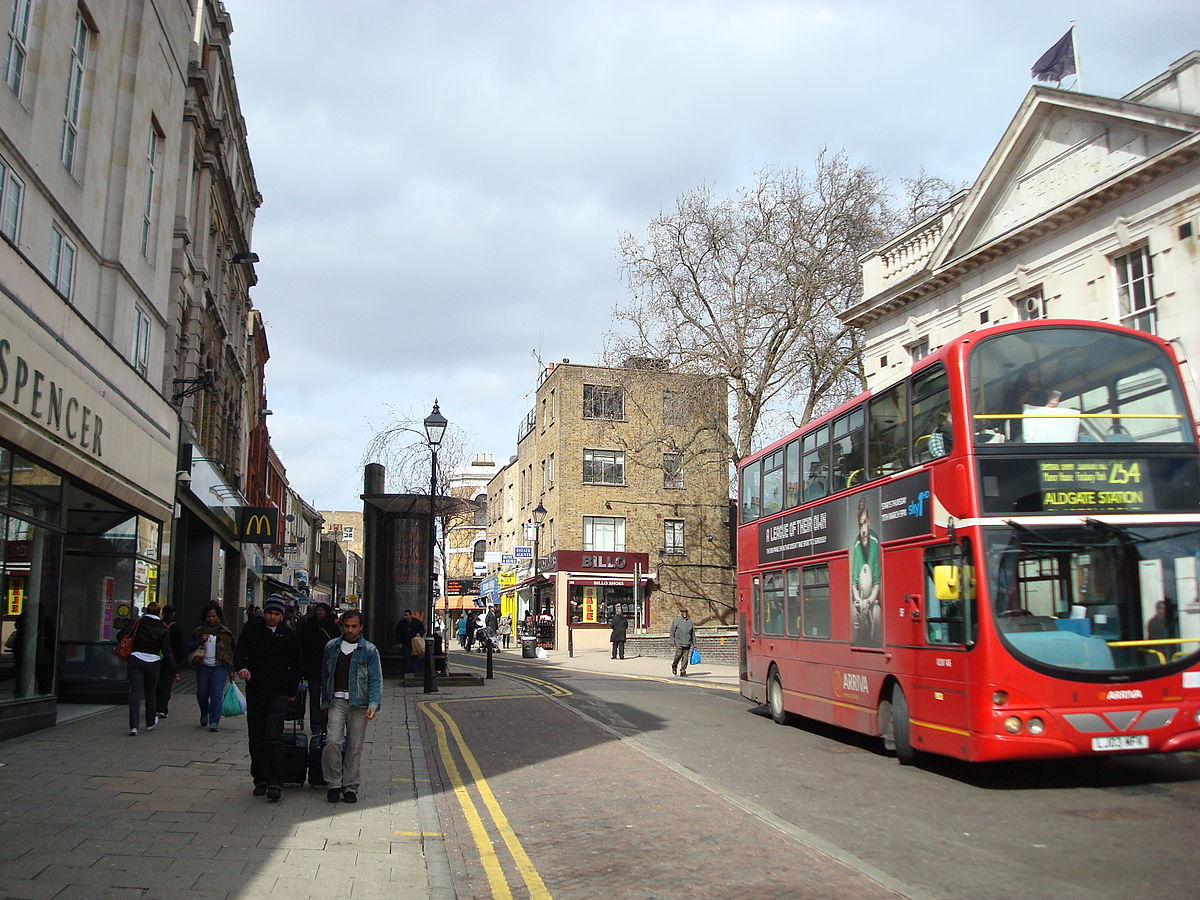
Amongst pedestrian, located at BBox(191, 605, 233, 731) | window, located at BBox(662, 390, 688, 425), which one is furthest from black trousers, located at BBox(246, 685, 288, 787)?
window, located at BBox(662, 390, 688, 425)

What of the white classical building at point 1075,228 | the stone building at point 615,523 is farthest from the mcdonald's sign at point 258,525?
the stone building at point 615,523

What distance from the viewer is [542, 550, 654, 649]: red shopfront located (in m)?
48.4

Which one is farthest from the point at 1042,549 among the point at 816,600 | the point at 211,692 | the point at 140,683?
the point at 140,683

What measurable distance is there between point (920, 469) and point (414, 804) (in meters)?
6.07

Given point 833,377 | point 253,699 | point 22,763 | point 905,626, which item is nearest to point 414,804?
point 253,699

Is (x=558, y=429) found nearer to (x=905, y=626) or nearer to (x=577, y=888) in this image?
(x=905, y=626)

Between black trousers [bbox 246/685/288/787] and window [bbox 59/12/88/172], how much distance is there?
37.5ft

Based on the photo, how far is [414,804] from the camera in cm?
891

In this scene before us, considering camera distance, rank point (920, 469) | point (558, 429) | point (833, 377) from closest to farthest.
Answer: point (920, 469)
point (833, 377)
point (558, 429)

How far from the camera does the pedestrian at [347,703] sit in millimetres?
8641

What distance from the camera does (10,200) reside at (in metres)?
14.0

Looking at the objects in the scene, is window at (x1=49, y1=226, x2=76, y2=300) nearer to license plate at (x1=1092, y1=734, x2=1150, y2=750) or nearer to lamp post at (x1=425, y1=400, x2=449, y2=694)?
lamp post at (x1=425, y1=400, x2=449, y2=694)

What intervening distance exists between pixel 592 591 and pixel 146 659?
3721 centimetres

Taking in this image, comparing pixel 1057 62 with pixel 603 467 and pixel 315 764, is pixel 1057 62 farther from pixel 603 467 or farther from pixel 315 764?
pixel 603 467
